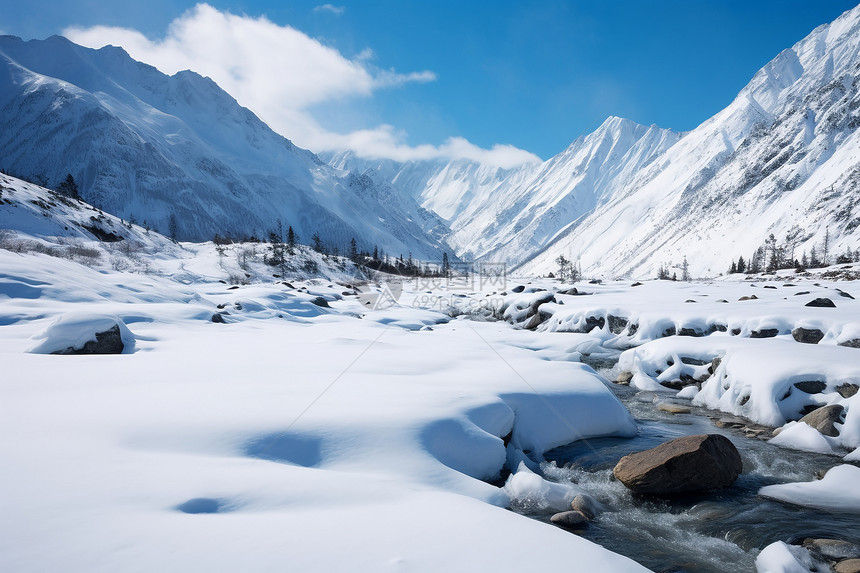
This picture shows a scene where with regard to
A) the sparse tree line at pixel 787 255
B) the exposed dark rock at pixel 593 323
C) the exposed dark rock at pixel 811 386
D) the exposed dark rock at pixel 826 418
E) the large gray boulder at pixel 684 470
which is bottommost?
the large gray boulder at pixel 684 470

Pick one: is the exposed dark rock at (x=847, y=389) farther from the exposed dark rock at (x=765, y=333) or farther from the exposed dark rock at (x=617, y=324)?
the exposed dark rock at (x=617, y=324)

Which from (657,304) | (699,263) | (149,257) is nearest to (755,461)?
(657,304)

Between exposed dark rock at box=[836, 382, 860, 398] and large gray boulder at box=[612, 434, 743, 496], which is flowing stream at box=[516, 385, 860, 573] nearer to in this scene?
large gray boulder at box=[612, 434, 743, 496]

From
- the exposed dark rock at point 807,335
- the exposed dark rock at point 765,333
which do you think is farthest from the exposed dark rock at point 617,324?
the exposed dark rock at point 807,335

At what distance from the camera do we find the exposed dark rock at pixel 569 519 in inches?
226

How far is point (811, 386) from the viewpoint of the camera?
9.30 meters

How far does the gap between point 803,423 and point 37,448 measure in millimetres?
13093

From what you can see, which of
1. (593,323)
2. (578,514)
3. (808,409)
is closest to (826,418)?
(808,409)

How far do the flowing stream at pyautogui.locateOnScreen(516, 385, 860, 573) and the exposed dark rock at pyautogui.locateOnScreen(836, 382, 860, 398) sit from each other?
6.46ft

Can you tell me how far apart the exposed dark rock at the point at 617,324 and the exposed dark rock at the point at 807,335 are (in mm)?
7604

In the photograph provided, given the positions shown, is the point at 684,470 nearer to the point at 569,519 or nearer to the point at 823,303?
the point at 569,519

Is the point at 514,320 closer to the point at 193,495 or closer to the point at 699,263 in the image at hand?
the point at 193,495

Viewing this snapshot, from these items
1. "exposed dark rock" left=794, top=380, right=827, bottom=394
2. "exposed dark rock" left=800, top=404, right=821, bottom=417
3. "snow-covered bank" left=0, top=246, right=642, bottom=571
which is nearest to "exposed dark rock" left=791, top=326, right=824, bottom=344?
"exposed dark rock" left=794, top=380, right=827, bottom=394

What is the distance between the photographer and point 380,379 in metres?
9.15
